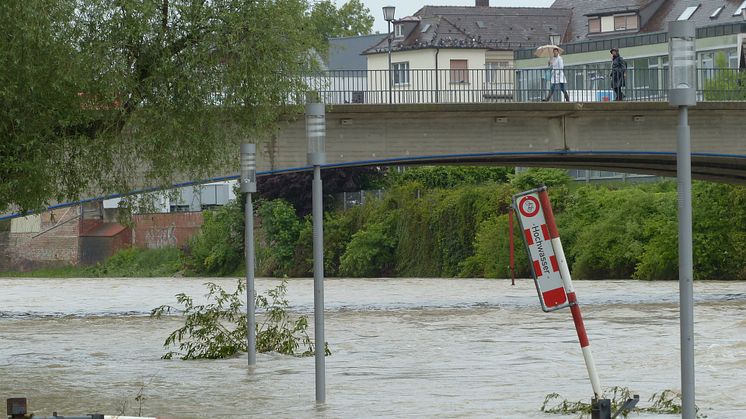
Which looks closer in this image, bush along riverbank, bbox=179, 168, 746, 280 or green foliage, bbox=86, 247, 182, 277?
bush along riverbank, bbox=179, 168, 746, 280

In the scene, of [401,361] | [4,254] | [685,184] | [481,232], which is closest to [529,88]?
[401,361]

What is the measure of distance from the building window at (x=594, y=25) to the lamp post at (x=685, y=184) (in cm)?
6906

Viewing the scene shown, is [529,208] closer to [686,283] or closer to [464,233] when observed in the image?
[686,283]

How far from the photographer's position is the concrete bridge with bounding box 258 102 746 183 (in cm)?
3412

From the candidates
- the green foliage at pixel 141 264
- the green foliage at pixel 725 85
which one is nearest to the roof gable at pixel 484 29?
the green foliage at pixel 141 264

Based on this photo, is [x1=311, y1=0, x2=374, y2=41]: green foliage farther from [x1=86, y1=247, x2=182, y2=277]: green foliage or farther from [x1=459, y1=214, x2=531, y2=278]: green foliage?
[x1=459, y1=214, x2=531, y2=278]: green foliage

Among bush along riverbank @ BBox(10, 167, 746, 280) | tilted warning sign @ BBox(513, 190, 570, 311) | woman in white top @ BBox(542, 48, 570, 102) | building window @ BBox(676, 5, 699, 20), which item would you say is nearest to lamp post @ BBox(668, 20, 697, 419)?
tilted warning sign @ BBox(513, 190, 570, 311)

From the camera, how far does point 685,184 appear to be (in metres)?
9.80

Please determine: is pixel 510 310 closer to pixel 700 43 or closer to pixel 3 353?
pixel 3 353

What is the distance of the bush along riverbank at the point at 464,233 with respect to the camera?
51.8 m

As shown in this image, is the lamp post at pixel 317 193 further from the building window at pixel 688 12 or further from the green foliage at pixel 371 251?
the building window at pixel 688 12

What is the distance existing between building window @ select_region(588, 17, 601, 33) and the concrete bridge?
42.1 m

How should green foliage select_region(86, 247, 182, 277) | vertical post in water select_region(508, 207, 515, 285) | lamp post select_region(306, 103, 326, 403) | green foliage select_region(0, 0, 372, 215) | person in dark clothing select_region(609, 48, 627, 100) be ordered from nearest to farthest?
lamp post select_region(306, 103, 326, 403) < green foliage select_region(0, 0, 372, 215) < person in dark clothing select_region(609, 48, 627, 100) < vertical post in water select_region(508, 207, 515, 285) < green foliage select_region(86, 247, 182, 277)

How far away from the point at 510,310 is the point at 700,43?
107 feet
